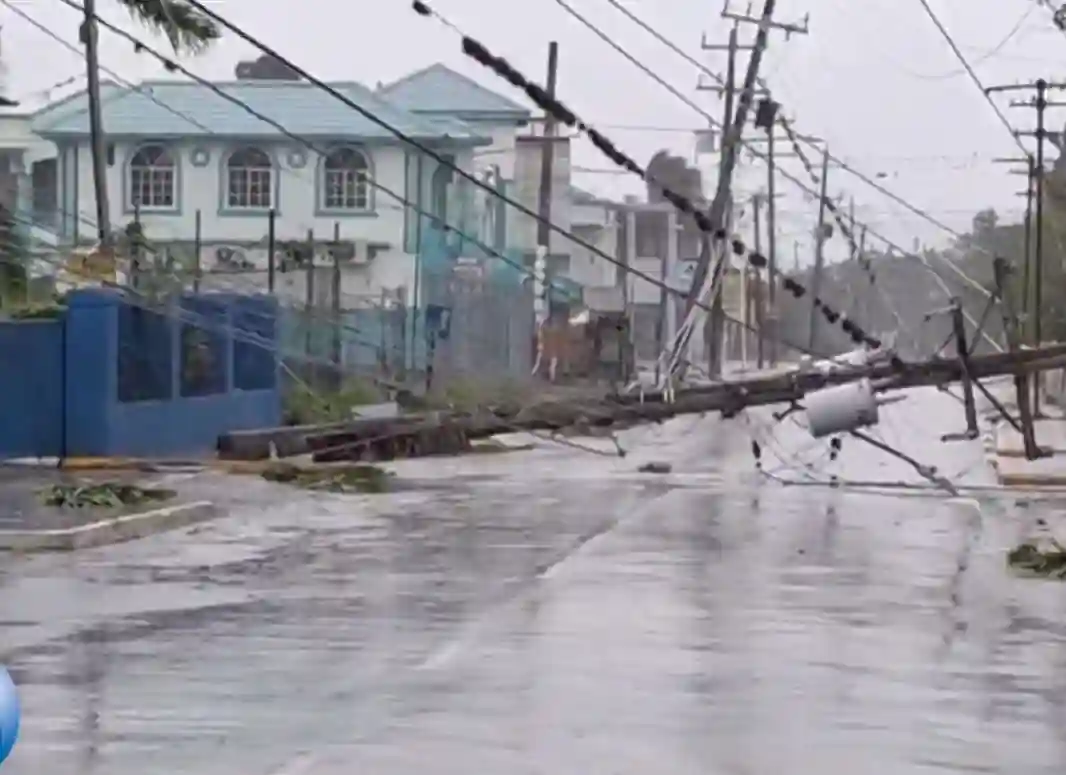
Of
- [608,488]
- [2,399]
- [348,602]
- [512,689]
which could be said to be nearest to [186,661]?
[512,689]

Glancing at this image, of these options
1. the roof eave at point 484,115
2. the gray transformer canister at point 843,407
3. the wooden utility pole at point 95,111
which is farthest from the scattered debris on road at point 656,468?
the roof eave at point 484,115

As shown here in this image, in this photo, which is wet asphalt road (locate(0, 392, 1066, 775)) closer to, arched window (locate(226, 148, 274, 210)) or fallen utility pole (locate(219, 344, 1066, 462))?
fallen utility pole (locate(219, 344, 1066, 462))

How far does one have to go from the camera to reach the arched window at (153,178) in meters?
67.6

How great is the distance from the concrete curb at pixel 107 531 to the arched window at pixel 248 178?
40847 mm

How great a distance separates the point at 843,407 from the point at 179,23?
11367mm

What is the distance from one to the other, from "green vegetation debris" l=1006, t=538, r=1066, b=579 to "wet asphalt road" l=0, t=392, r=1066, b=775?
243mm

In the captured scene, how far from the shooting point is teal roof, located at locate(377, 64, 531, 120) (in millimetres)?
74562

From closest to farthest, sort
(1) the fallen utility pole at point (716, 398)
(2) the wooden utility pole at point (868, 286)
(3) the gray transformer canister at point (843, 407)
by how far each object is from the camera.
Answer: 1. (3) the gray transformer canister at point (843, 407)
2. (1) the fallen utility pole at point (716, 398)
3. (2) the wooden utility pole at point (868, 286)

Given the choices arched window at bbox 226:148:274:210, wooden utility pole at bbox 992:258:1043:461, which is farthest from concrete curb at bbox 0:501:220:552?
arched window at bbox 226:148:274:210

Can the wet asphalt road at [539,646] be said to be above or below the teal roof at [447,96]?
below

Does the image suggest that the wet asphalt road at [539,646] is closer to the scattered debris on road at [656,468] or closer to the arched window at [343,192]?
the scattered debris on road at [656,468]

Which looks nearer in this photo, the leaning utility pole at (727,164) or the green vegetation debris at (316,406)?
the leaning utility pole at (727,164)

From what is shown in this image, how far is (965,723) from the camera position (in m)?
12.4

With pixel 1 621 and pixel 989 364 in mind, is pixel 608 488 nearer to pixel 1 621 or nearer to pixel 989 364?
pixel 989 364
